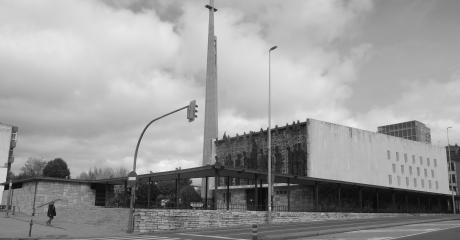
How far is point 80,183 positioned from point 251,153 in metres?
24.3

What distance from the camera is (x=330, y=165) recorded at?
58.1 metres

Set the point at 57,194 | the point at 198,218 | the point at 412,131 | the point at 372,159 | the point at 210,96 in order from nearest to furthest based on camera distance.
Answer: the point at 198,218 → the point at 57,194 → the point at 372,159 → the point at 210,96 → the point at 412,131

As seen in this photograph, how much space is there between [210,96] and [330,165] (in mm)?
28010

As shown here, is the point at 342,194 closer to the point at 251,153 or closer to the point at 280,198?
the point at 280,198

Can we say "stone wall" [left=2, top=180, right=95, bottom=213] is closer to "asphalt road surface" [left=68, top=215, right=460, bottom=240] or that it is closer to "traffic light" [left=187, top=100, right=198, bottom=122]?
"asphalt road surface" [left=68, top=215, right=460, bottom=240]

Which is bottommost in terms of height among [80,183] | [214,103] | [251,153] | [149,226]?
[149,226]

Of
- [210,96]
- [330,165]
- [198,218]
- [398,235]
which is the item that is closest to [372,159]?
[330,165]

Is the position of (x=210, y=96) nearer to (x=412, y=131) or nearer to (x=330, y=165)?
(x=330, y=165)

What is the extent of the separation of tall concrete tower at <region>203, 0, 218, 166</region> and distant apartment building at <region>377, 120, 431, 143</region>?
92346mm

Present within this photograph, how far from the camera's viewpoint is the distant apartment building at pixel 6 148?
238 ft

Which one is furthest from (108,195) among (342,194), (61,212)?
(342,194)

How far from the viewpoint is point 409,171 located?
2913 inches

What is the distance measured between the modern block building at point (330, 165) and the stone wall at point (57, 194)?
55.3 feet

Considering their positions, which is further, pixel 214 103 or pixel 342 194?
pixel 214 103
